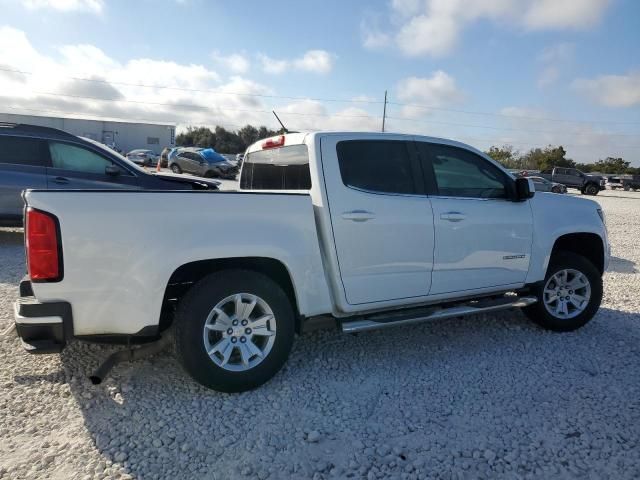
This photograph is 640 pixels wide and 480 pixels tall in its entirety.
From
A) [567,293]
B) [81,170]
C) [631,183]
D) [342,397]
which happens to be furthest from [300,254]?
[631,183]

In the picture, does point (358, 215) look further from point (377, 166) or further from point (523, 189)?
point (523, 189)

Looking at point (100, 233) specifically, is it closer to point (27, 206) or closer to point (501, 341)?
point (27, 206)

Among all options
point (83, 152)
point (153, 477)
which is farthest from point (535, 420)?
point (83, 152)

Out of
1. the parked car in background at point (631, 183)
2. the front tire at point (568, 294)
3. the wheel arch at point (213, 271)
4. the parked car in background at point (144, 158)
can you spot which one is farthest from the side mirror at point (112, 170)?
the parked car in background at point (631, 183)

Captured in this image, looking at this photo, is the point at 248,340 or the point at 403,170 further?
the point at 403,170

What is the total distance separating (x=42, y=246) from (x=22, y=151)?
579cm

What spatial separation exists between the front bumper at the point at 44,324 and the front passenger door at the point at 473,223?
266cm

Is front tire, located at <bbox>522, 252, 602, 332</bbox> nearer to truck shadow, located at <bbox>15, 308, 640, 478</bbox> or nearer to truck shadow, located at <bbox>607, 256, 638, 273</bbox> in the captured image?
truck shadow, located at <bbox>15, 308, 640, 478</bbox>

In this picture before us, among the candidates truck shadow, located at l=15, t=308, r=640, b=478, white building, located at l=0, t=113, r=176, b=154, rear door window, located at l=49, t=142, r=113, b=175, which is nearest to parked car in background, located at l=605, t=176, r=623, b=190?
white building, located at l=0, t=113, r=176, b=154

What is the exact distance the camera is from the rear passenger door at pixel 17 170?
23.8 feet

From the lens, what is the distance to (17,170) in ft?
23.9

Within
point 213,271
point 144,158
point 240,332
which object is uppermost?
point 144,158

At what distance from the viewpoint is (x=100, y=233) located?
2723 mm

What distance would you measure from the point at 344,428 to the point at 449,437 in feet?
2.06
